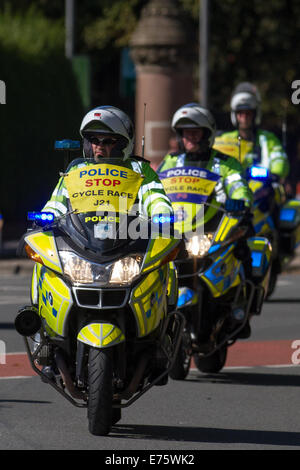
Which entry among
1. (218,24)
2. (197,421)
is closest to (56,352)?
(197,421)

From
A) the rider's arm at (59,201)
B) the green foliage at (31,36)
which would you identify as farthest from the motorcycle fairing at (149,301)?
the green foliage at (31,36)

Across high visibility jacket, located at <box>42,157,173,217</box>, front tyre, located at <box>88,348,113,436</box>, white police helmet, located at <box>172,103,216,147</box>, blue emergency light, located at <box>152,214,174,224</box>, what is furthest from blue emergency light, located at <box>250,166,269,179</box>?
front tyre, located at <box>88,348,113,436</box>

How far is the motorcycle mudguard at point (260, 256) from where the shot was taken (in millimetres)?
10781

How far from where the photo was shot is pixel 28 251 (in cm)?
747

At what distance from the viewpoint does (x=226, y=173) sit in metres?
10.0

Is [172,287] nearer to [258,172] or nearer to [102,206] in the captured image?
[102,206]

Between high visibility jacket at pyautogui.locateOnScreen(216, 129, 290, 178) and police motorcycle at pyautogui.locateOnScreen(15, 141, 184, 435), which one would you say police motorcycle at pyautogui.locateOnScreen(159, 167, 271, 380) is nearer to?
police motorcycle at pyautogui.locateOnScreen(15, 141, 184, 435)

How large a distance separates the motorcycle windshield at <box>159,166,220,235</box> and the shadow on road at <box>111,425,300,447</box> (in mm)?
2034

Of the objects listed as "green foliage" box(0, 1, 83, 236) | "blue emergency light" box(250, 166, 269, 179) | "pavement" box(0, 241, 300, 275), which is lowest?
"pavement" box(0, 241, 300, 275)

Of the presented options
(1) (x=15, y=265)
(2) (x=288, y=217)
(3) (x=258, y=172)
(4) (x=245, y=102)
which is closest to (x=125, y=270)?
(3) (x=258, y=172)

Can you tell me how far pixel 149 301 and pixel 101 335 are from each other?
1.17 ft

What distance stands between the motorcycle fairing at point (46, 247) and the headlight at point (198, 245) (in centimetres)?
212

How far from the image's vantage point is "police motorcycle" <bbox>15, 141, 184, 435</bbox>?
720cm

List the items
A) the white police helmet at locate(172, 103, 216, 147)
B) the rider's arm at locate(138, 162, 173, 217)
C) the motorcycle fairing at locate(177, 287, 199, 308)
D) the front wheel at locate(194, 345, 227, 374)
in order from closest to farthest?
the rider's arm at locate(138, 162, 173, 217)
the motorcycle fairing at locate(177, 287, 199, 308)
the front wheel at locate(194, 345, 227, 374)
the white police helmet at locate(172, 103, 216, 147)
